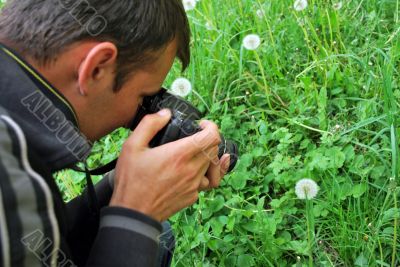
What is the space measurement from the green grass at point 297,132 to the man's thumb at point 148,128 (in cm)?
52

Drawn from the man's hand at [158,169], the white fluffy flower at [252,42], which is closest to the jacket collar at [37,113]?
the man's hand at [158,169]

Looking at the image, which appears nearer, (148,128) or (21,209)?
(21,209)

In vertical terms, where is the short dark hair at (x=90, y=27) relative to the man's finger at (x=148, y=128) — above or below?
above

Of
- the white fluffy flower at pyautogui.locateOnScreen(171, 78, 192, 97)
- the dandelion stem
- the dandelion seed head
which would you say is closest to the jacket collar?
the dandelion stem

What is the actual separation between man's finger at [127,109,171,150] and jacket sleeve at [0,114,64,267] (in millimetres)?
271

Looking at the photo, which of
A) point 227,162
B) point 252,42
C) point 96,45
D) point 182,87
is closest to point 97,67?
point 96,45

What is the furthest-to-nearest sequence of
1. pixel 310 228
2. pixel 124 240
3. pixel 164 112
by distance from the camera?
pixel 310 228, pixel 164 112, pixel 124 240

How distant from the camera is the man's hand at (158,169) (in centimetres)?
105

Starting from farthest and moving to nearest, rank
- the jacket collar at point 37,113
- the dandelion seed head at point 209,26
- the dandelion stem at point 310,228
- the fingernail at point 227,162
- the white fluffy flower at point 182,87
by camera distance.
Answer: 1. the dandelion seed head at point 209,26
2. the white fluffy flower at point 182,87
3. the dandelion stem at point 310,228
4. the fingernail at point 227,162
5. the jacket collar at point 37,113

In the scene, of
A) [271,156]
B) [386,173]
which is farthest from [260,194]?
[386,173]

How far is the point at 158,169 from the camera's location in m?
1.06

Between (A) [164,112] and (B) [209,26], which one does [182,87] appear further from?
(A) [164,112]

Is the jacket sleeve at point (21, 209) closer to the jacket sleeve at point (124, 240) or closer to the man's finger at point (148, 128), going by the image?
the jacket sleeve at point (124, 240)

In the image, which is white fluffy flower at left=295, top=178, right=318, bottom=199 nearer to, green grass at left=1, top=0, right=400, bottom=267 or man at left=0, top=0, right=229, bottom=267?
green grass at left=1, top=0, right=400, bottom=267
